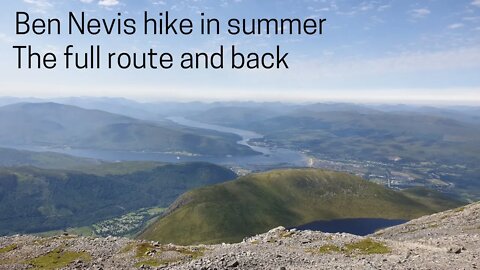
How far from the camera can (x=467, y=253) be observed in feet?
138

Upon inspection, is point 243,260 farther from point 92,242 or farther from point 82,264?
point 92,242

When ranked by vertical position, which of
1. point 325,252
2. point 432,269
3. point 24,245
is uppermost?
point 432,269

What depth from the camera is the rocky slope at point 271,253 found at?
40656 millimetres

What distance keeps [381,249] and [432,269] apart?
1433 centimetres

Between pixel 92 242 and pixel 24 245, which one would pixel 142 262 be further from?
pixel 24 245

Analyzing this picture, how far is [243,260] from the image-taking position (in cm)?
4244

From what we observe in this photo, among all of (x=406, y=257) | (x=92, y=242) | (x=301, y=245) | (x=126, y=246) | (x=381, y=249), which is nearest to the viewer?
(x=406, y=257)

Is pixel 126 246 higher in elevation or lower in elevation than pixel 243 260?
lower

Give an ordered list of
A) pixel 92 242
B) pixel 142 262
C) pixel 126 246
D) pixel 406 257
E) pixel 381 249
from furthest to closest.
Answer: pixel 92 242
pixel 126 246
pixel 142 262
pixel 381 249
pixel 406 257

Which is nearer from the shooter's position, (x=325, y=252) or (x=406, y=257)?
(x=406, y=257)

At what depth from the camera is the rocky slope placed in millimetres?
40656

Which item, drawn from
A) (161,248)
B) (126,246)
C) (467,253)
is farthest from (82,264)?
(467,253)

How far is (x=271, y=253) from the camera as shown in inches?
1847

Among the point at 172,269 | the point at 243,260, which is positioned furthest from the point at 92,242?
the point at 243,260
